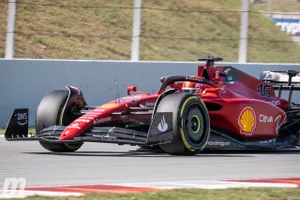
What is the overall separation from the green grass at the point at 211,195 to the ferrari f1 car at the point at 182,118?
286 centimetres

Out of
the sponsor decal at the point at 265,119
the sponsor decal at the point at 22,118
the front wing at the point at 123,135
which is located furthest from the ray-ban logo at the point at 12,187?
the sponsor decal at the point at 265,119

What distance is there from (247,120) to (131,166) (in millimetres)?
2546

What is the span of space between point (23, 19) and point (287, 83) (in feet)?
17.7

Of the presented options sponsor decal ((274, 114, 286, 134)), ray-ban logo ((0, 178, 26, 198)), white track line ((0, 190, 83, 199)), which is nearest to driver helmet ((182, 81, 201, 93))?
sponsor decal ((274, 114, 286, 134))

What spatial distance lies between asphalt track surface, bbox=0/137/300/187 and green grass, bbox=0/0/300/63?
444 cm

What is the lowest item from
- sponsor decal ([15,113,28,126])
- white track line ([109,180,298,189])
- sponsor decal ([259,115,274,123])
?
white track line ([109,180,298,189])

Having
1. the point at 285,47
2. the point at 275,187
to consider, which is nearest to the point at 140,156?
the point at 275,187

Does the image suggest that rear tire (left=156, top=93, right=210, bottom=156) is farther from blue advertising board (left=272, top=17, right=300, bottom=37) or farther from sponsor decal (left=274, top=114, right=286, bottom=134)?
blue advertising board (left=272, top=17, right=300, bottom=37)

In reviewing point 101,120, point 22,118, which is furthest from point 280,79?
point 22,118

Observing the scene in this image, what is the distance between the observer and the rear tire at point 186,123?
10.1 meters

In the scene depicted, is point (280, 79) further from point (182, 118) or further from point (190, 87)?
point (182, 118)

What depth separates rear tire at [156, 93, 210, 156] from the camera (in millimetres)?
10081

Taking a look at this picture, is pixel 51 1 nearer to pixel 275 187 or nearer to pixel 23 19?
pixel 23 19

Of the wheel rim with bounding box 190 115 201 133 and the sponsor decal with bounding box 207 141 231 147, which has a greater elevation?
the wheel rim with bounding box 190 115 201 133
